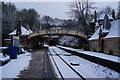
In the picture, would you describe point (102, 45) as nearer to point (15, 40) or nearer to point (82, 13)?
point (15, 40)

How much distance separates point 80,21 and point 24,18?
50569 mm

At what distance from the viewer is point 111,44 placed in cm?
2928

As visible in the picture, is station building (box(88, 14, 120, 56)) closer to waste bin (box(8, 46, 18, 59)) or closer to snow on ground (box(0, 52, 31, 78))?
waste bin (box(8, 46, 18, 59))

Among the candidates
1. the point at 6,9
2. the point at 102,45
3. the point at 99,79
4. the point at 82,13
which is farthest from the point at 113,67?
the point at 6,9

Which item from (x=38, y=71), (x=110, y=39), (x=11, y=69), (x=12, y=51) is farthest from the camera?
(x=110, y=39)

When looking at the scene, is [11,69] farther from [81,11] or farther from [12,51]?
[81,11]

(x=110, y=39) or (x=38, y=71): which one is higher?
(x=110, y=39)

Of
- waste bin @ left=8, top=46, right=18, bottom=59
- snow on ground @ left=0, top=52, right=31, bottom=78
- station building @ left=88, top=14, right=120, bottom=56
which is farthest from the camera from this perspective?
station building @ left=88, top=14, right=120, bottom=56

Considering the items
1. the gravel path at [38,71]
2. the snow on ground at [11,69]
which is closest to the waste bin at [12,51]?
the snow on ground at [11,69]

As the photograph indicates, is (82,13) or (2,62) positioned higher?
(82,13)

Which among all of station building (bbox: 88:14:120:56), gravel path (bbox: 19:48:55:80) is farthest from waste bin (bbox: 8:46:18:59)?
station building (bbox: 88:14:120:56)

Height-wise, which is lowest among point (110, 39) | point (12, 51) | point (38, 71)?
point (38, 71)

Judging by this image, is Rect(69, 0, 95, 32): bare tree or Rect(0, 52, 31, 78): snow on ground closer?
Rect(0, 52, 31, 78): snow on ground

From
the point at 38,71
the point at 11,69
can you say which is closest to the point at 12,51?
the point at 11,69
